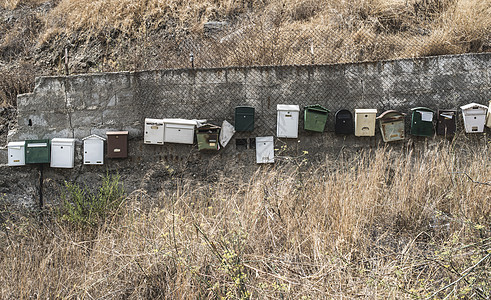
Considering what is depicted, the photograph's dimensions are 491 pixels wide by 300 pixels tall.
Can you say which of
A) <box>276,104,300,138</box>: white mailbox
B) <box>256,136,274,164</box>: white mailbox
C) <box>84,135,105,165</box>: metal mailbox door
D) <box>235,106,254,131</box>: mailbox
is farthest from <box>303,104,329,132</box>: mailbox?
<box>84,135,105,165</box>: metal mailbox door

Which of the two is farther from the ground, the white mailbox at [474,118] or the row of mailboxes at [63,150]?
the white mailbox at [474,118]

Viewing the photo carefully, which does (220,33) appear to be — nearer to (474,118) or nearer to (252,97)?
(252,97)

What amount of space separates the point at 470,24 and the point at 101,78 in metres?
5.93

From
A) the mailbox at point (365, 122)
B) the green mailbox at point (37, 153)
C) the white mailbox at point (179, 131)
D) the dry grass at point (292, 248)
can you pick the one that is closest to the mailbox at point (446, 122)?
the dry grass at point (292, 248)

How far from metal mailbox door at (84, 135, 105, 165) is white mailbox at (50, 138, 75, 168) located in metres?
0.22

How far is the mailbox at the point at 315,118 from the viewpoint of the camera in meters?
6.21

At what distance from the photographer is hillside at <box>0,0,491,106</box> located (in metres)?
7.44

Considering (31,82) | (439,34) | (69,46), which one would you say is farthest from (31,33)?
(439,34)

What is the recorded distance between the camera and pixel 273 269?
3.82m

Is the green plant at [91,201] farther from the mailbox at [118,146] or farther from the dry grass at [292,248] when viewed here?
the mailbox at [118,146]

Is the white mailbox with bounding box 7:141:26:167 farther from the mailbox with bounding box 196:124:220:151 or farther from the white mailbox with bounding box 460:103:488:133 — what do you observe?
the white mailbox with bounding box 460:103:488:133

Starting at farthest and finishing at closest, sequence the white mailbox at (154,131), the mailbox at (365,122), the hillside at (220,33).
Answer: the hillside at (220,33)
the white mailbox at (154,131)
the mailbox at (365,122)

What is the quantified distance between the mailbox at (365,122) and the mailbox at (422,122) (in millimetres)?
566

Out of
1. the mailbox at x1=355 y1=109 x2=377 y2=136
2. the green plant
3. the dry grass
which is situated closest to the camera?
the dry grass
